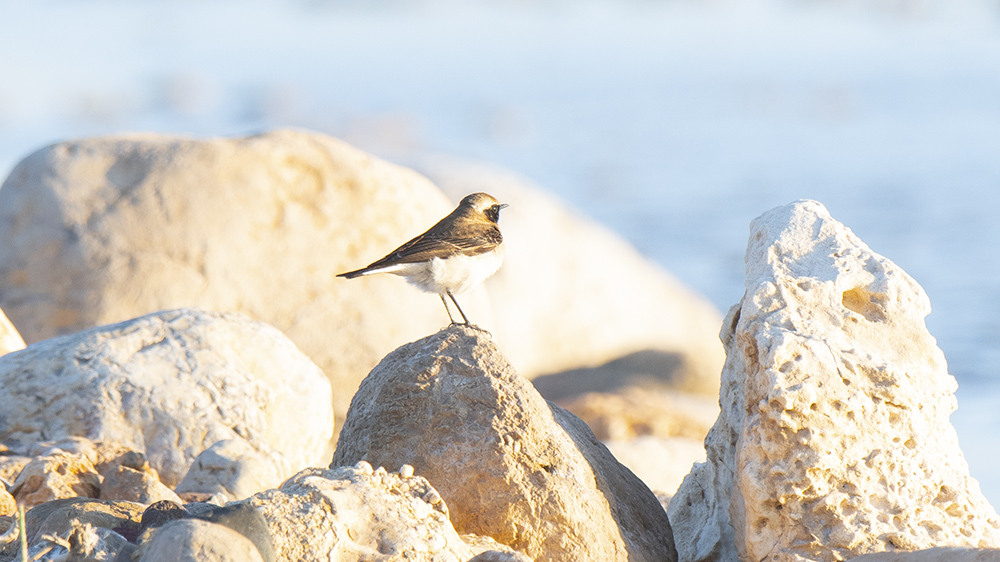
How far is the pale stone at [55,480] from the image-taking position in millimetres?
4762

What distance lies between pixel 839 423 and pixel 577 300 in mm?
8047

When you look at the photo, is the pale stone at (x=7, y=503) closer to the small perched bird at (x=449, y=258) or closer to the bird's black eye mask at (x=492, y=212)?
the small perched bird at (x=449, y=258)

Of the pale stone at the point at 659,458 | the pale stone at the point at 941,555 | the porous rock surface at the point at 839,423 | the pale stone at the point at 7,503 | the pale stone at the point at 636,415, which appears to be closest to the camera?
the pale stone at the point at 941,555

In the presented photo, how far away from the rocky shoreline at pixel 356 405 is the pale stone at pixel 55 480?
12 millimetres

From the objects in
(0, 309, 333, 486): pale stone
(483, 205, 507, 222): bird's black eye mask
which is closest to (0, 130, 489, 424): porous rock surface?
(0, 309, 333, 486): pale stone

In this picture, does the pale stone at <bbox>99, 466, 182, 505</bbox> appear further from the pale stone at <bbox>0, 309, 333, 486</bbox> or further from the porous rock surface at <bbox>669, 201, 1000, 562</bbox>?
the porous rock surface at <bbox>669, 201, 1000, 562</bbox>

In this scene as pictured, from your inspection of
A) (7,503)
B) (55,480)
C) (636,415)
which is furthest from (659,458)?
(7,503)

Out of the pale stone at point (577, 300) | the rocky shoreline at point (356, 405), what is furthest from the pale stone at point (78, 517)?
the pale stone at point (577, 300)

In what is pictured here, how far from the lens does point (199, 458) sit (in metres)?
5.40

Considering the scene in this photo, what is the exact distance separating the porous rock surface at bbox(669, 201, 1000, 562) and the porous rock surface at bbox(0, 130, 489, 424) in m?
4.21

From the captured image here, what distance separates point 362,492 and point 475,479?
2.07 feet

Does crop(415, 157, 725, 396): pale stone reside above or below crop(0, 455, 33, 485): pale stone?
above

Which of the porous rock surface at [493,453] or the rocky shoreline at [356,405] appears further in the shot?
the porous rock surface at [493,453]

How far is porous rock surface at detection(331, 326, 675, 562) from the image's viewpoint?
4.29 meters
